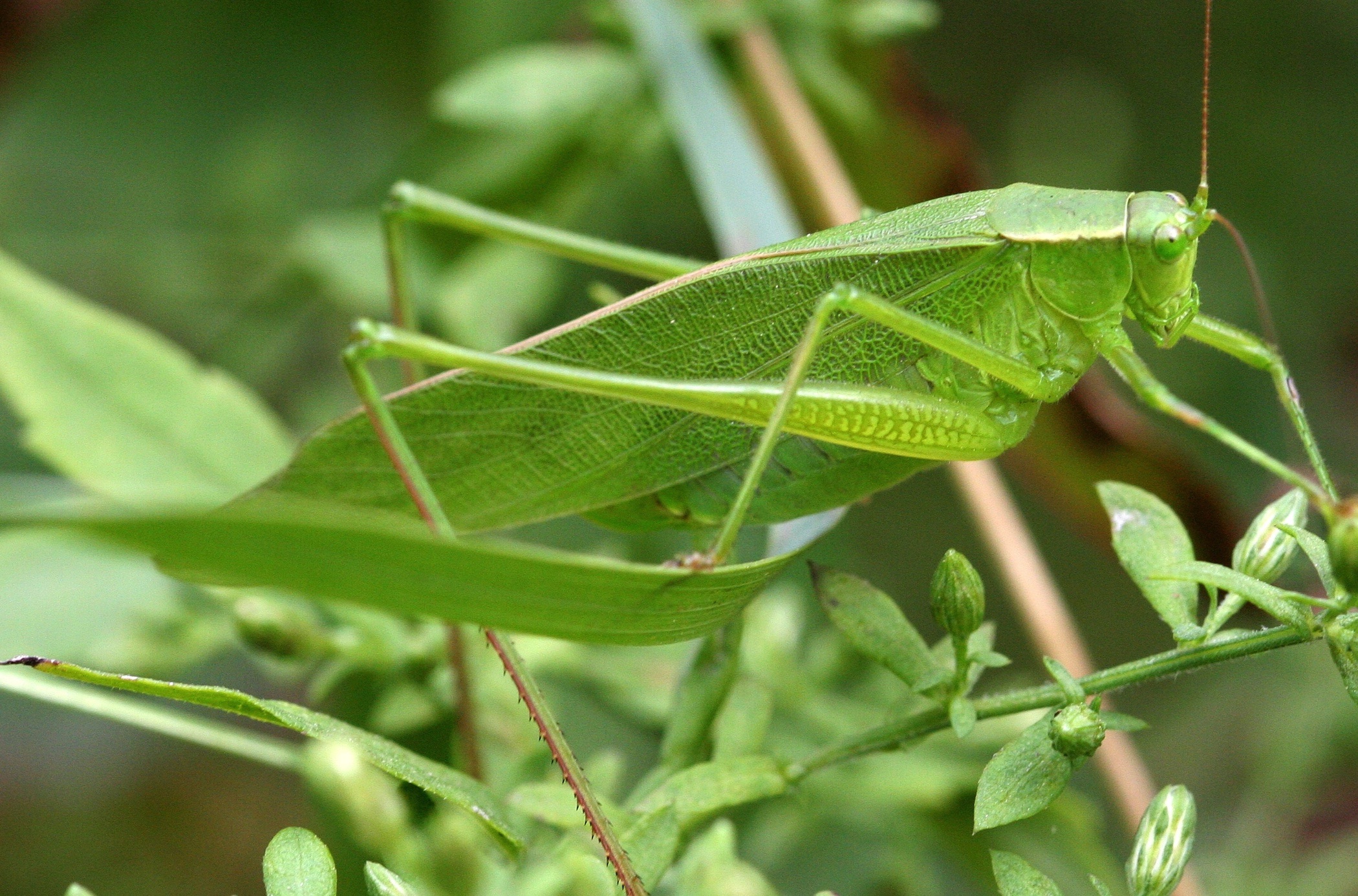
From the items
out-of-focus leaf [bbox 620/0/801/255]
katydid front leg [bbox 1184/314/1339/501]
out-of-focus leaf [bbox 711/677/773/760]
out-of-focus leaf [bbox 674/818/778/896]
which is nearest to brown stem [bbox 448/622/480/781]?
out-of-focus leaf [bbox 711/677/773/760]

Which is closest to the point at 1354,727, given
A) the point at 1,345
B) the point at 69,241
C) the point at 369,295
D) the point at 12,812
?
the point at 369,295

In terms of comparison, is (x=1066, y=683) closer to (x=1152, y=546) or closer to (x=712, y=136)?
(x=1152, y=546)

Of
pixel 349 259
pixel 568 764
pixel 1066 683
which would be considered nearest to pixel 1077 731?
pixel 1066 683

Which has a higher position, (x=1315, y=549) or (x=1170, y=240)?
(x=1170, y=240)

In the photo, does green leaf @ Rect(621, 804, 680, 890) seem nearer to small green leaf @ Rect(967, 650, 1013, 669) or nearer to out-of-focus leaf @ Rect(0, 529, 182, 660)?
small green leaf @ Rect(967, 650, 1013, 669)

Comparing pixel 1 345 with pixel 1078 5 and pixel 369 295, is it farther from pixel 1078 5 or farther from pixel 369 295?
pixel 1078 5
